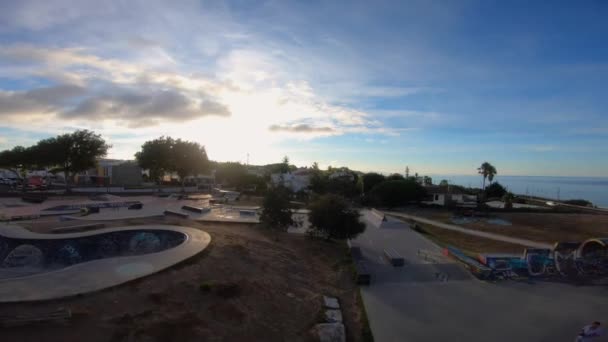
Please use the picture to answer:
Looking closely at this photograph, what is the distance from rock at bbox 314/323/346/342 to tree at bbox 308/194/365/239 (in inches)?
428

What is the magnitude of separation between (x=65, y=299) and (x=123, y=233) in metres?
9.52

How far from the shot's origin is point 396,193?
49.9 metres

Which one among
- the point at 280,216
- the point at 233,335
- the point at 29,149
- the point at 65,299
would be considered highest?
the point at 29,149

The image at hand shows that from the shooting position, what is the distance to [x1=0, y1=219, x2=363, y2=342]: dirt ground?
9.42 m

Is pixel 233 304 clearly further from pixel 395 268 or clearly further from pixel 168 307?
pixel 395 268

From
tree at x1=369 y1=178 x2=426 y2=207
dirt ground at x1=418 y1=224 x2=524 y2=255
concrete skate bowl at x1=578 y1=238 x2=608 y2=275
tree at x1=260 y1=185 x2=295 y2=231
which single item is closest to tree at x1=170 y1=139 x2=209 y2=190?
tree at x1=369 y1=178 x2=426 y2=207

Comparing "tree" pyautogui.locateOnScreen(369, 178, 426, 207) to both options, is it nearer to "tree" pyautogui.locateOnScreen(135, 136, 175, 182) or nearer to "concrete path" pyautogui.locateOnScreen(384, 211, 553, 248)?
"concrete path" pyautogui.locateOnScreen(384, 211, 553, 248)

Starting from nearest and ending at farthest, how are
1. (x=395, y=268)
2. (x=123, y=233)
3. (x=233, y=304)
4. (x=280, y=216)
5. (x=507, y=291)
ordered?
(x=233, y=304) < (x=507, y=291) < (x=395, y=268) < (x=123, y=233) < (x=280, y=216)

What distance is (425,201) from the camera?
179 ft

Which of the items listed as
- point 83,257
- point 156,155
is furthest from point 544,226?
point 156,155

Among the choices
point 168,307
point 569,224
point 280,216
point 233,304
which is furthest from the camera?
point 569,224

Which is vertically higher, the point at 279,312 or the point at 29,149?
the point at 29,149

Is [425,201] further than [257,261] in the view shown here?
Yes

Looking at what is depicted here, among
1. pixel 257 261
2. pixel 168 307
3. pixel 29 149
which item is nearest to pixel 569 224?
pixel 257 261
